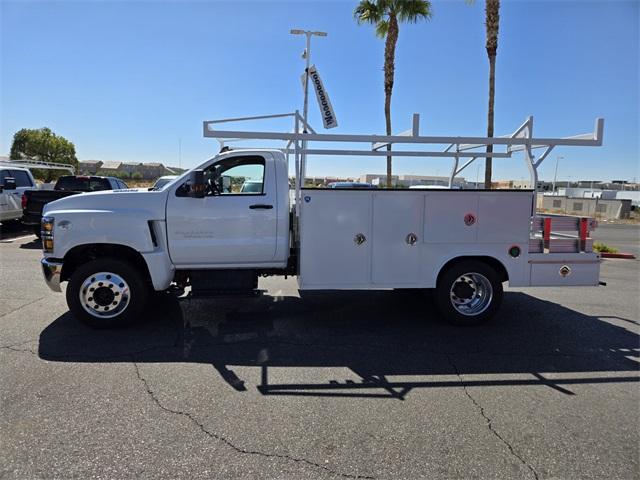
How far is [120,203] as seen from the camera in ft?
17.5

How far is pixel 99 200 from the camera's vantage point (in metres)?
5.35

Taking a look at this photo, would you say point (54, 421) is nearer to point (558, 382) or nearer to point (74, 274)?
point (74, 274)

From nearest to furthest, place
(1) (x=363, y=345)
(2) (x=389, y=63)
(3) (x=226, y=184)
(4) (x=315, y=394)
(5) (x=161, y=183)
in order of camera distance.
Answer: (4) (x=315, y=394)
(1) (x=363, y=345)
(3) (x=226, y=184)
(5) (x=161, y=183)
(2) (x=389, y=63)

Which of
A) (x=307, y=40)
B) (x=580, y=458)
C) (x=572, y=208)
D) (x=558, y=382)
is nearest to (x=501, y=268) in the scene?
(x=558, y=382)

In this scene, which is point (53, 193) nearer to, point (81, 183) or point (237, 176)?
point (81, 183)

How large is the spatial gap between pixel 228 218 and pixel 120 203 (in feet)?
4.21

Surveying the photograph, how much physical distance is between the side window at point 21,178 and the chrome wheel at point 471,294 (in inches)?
568

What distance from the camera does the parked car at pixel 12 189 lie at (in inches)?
526

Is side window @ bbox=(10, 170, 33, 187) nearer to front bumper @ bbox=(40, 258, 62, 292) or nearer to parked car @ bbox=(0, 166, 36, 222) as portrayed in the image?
parked car @ bbox=(0, 166, 36, 222)

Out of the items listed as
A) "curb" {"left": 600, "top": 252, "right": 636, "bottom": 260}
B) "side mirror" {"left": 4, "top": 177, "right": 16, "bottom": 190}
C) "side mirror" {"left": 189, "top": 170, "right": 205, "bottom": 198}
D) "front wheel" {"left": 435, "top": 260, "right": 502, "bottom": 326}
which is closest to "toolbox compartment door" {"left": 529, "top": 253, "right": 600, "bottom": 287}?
"front wheel" {"left": 435, "top": 260, "right": 502, "bottom": 326}

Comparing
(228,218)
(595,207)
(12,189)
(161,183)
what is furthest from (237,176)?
(595,207)

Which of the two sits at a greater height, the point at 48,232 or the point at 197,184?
the point at 197,184

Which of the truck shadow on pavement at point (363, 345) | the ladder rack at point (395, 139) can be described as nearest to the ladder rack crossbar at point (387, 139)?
the ladder rack at point (395, 139)

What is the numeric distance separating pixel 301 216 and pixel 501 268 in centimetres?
273
